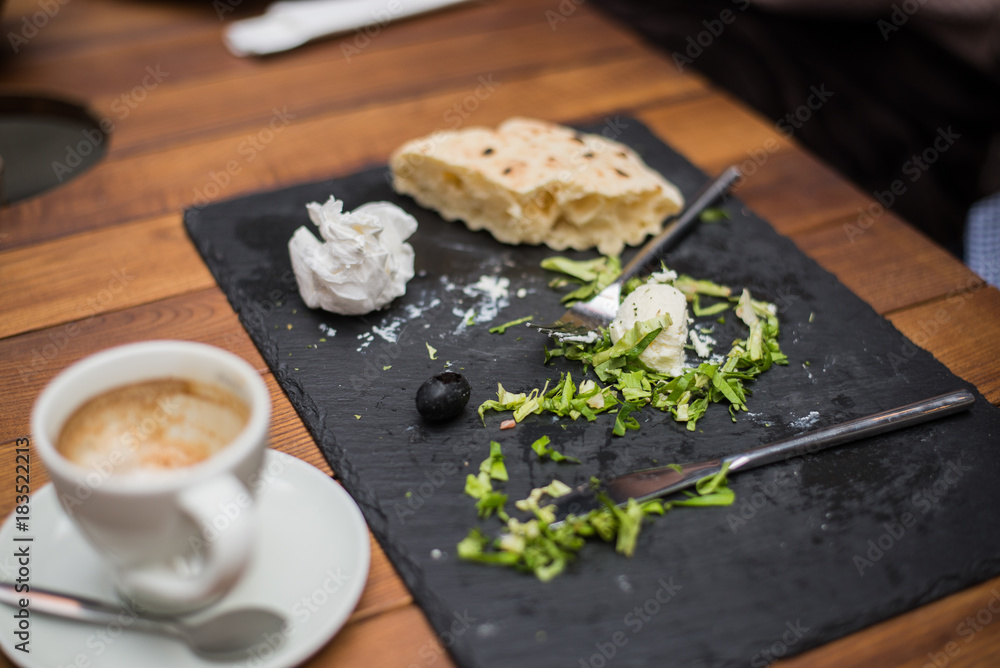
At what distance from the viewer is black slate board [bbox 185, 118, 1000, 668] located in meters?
0.86

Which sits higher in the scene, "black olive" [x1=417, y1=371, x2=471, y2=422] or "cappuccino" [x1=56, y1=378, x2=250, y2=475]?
"cappuccino" [x1=56, y1=378, x2=250, y2=475]

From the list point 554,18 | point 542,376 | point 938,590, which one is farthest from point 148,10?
point 938,590

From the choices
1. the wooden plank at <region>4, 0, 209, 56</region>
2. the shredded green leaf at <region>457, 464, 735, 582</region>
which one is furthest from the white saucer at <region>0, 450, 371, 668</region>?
the wooden plank at <region>4, 0, 209, 56</region>

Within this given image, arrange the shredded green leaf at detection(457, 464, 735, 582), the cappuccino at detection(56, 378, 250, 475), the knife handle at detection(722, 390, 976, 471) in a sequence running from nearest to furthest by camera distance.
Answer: the cappuccino at detection(56, 378, 250, 475) < the shredded green leaf at detection(457, 464, 735, 582) < the knife handle at detection(722, 390, 976, 471)

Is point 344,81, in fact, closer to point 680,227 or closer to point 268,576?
point 680,227

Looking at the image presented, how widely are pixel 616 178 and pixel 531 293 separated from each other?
0.29m

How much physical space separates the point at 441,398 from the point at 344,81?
1.14 m

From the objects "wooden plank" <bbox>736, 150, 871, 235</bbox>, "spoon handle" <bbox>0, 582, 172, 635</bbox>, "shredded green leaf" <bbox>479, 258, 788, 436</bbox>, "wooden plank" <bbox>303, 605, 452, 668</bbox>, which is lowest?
"spoon handle" <bbox>0, 582, 172, 635</bbox>

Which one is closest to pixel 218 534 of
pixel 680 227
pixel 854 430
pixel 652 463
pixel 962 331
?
pixel 652 463

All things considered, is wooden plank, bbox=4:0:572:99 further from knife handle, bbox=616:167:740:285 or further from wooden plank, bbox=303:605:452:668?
wooden plank, bbox=303:605:452:668

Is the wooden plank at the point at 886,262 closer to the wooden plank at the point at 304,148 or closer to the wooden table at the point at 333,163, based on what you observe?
the wooden table at the point at 333,163

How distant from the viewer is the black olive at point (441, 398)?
107 cm

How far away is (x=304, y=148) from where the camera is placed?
1.70 meters

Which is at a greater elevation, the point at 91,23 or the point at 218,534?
the point at 218,534
